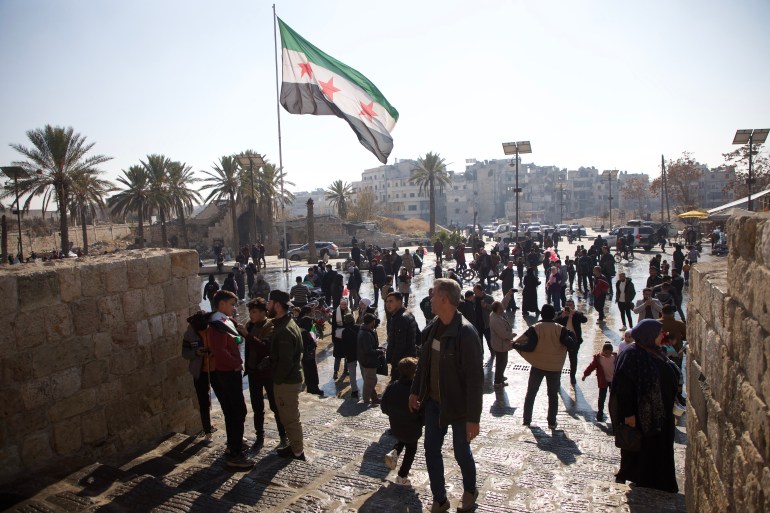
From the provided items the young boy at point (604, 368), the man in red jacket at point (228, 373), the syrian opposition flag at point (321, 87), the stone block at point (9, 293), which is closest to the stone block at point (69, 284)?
the stone block at point (9, 293)

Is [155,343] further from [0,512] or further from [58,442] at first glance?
[0,512]

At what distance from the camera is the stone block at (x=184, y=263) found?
6.01 meters

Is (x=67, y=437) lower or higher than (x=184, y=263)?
lower

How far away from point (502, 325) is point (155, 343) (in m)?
4.80

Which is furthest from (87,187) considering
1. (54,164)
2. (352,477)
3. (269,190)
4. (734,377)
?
(734,377)

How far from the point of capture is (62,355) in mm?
4691

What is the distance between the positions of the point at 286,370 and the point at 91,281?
1849 mm

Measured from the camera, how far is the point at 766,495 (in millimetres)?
2010

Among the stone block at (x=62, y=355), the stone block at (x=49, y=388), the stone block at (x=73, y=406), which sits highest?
the stone block at (x=62, y=355)

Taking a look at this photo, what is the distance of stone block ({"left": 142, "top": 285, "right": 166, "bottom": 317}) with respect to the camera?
18.4ft

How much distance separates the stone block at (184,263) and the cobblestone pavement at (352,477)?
1.69 meters

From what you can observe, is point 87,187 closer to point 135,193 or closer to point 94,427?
point 135,193

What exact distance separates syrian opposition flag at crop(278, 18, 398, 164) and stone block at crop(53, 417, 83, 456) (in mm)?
10053

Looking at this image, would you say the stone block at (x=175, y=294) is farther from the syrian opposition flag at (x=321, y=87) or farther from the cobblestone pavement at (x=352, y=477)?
the syrian opposition flag at (x=321, y=87)
